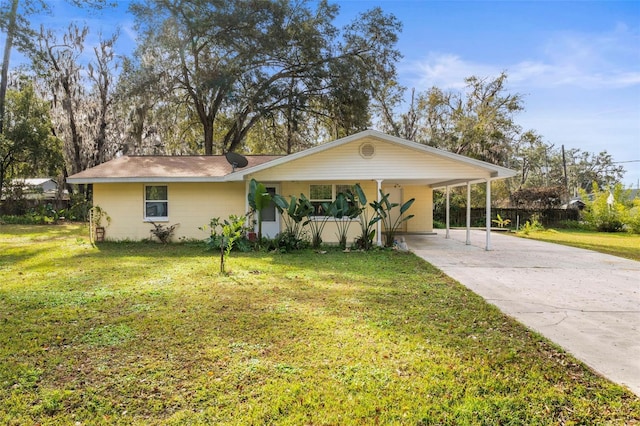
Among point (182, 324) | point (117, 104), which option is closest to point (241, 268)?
point (182, 324)

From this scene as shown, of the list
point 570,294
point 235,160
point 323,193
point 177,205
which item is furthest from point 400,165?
point 177,205

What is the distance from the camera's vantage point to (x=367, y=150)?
11.5 meters

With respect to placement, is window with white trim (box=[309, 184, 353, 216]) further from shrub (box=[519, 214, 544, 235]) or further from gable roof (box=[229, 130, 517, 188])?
shrub (box=[519, 214, 544, 235])

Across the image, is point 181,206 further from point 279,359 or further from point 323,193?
point 279,359

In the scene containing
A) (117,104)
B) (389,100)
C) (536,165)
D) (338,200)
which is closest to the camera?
(338,200)

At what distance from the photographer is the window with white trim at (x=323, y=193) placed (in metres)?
12.6

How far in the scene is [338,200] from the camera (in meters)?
11.1

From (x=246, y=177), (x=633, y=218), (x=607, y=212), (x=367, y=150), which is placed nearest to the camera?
(x=367, y=150)

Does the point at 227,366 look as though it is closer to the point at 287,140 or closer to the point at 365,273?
the point at 365,273

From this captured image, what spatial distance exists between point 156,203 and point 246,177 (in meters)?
3.45

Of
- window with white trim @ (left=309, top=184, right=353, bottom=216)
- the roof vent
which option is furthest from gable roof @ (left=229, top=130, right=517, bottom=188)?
window with white trim @ (left=309, top=184, right=353, bottom=216)

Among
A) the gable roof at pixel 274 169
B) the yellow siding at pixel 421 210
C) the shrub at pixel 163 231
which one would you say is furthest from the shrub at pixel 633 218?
the shrub at pixel 163 231

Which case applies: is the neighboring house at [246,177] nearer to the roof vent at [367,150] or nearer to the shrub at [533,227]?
the roof vent at [367,150]

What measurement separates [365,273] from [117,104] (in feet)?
59.3
